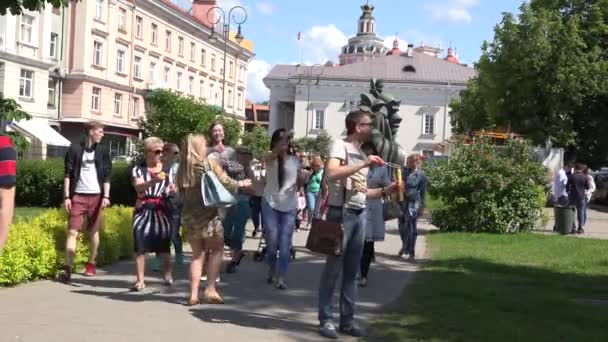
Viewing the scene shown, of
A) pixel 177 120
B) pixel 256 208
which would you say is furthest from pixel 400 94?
pixel 256 208

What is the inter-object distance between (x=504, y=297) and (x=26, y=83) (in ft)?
136

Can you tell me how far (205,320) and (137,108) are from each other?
178 ft

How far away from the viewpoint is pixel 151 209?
27.8ft

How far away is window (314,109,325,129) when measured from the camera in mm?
83188

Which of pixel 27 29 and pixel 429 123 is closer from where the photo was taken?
pixel 27 29

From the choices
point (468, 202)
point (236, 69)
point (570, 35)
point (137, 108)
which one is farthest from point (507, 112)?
point (236, 69)

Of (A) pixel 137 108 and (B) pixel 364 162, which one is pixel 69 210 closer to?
(B) pixel 364 162

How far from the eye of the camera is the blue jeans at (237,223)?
392 inches

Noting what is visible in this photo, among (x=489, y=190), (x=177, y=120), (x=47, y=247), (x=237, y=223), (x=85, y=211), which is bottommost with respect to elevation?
(x=47, y=247)

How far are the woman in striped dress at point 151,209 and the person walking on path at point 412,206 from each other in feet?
16.4

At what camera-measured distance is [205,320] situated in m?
6.80

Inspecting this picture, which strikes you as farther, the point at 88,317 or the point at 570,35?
the point at 570,35

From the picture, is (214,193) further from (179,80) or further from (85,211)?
(179,80)

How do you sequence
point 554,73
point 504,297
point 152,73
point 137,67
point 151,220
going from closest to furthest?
1. point 151,220
2. point 504,297
3. point 554,73
4. point 137,67
5. point 152,73
